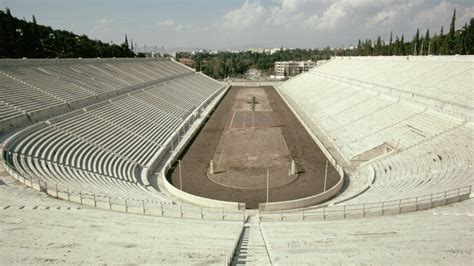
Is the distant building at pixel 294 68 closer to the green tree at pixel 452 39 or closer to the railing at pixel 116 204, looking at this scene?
the green tree at pixel 452 39

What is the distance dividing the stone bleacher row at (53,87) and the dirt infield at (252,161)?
1087cm

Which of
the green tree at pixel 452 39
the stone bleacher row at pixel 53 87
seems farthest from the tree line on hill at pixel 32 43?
the green tree at pixel 452 39

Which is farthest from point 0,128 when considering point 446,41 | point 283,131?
point 446,41

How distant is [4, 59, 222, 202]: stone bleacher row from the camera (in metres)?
17.2

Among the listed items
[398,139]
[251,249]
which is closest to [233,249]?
[251,249]

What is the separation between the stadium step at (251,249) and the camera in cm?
1008

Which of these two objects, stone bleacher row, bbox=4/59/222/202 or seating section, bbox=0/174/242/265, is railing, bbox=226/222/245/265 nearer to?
seating section, bbox=0/174/242/265

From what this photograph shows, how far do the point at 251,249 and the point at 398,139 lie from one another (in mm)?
19227

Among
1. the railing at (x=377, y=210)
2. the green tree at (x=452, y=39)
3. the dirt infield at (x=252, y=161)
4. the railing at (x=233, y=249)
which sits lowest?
the dirt infield at (x=252, y=161)

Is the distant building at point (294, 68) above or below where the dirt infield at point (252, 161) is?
above

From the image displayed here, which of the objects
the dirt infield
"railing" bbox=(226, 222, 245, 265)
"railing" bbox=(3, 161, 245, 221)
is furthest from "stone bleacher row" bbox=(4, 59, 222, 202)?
"railing" bbox=(226, 222, 245, 265)

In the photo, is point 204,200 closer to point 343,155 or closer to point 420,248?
point 420,248

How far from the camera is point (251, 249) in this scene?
10.9 meters

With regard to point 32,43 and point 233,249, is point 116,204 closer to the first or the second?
point 233,249
